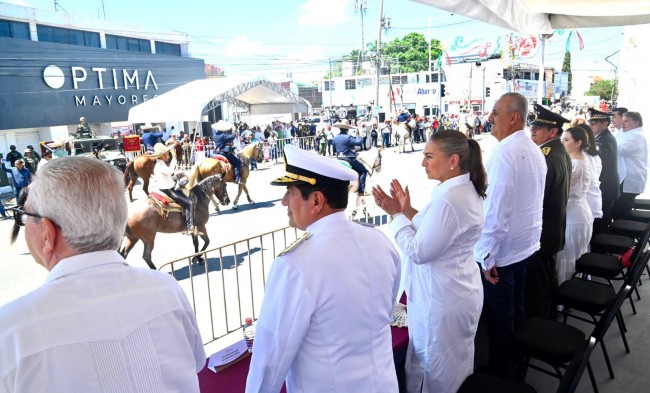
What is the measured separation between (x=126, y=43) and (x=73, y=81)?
8.52 meters

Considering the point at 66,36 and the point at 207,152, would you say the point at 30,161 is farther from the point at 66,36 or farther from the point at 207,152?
the point at 66,36

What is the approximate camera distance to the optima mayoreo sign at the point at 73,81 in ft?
84.3

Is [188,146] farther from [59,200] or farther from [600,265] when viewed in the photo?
[59,200]

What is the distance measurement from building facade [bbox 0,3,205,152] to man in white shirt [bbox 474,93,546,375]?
28321 millimetres

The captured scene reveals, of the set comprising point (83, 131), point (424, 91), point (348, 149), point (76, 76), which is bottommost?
point (348, 149)

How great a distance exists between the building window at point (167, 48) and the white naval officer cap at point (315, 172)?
41.3 m

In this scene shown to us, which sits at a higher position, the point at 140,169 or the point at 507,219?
the point at 507,219

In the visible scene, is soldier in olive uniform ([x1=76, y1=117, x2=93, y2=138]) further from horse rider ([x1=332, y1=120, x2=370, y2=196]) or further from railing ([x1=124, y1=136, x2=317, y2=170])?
horse rider ([x1=332, y1=120, x2=370, y2=196])

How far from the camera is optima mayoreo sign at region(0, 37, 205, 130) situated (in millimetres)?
25703

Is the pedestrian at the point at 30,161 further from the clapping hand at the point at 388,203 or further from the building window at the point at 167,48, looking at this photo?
the building window at the point at 167,48

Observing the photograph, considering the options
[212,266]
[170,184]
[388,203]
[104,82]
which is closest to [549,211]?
[388,203]

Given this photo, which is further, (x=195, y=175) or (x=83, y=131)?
(x=83, y=131)

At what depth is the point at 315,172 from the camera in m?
1.53

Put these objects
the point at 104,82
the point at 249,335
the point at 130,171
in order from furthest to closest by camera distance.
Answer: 1. the point at 104,82
2. the point at 130,171
3. the point at 249,335
